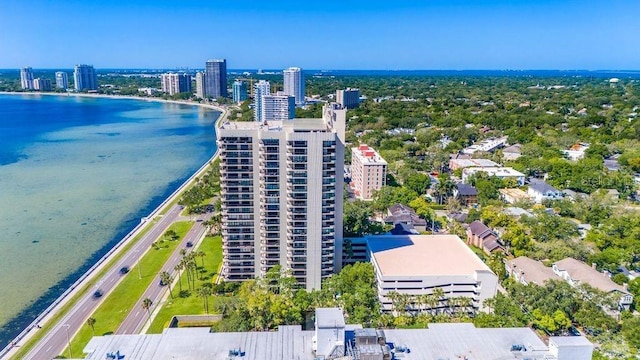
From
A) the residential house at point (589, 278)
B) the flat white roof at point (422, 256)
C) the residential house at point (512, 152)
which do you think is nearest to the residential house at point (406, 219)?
the flat white roof at point (422, 256)

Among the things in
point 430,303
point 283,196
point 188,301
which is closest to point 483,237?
point 430,303

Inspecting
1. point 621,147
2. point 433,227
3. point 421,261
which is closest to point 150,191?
point 433,227

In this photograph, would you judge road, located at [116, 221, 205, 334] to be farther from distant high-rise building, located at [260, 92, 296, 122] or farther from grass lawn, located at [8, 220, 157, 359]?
distant high-rise building, located at [260, 92, 296, 122]

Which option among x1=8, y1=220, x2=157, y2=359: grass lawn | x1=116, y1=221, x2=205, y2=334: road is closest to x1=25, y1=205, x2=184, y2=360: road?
x1=8, y1=220, x2=157, y2=359: grass lawn

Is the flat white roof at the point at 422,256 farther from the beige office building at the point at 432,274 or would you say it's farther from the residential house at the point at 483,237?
the residential house at the point at 483,237

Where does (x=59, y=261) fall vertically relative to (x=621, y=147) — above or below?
below

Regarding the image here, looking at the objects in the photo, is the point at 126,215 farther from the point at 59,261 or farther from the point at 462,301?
the point at 462,301
